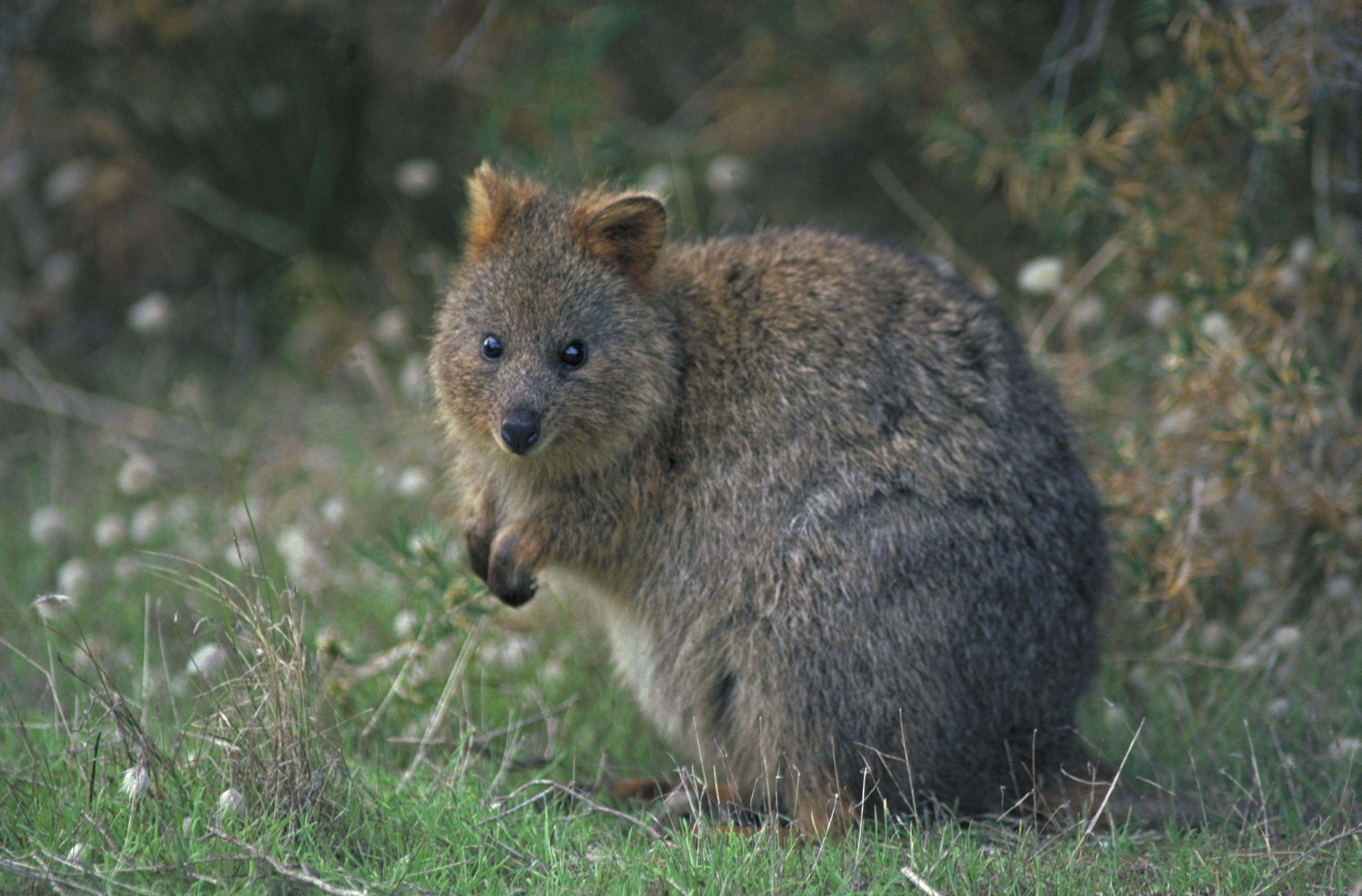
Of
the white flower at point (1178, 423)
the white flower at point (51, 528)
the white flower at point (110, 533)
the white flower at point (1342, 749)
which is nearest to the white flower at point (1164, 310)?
the white flower at point (1178, 423)

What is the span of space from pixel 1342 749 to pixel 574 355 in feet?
9.29

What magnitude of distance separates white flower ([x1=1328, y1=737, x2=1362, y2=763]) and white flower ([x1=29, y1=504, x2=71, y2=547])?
541 cm

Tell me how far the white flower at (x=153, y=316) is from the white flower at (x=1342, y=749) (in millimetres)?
5796

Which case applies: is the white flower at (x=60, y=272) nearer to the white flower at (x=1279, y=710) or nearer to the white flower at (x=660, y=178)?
the white flower at (x=660, y=178)

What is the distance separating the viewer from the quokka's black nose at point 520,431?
13.0ft

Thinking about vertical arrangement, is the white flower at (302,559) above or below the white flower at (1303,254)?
below

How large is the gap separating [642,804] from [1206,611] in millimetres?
2582

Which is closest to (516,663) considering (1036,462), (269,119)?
(1036,462)

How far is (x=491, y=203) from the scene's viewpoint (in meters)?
4.43

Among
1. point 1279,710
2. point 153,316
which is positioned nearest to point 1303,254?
point 1279,710

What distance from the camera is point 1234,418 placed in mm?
5098

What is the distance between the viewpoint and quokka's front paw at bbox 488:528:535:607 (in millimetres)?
4301

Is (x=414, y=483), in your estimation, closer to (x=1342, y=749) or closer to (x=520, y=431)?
(x=520, y=431)

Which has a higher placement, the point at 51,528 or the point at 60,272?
the point at 60,272
